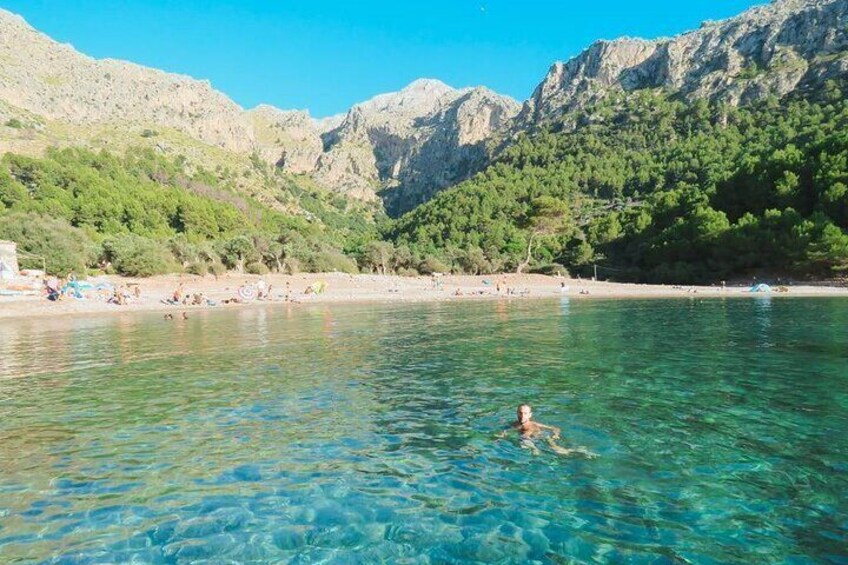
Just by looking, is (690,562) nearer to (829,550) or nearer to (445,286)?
(829,550)

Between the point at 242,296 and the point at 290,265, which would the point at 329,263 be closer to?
the point at 290,265

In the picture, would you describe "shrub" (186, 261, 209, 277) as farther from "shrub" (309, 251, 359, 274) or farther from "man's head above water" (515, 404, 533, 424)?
"man's head above water" (515, 404, 533, 424)

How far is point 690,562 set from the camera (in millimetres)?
6090

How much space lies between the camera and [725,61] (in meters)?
144

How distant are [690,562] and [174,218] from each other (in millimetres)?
100009

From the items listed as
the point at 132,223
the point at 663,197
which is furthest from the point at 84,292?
the point at 663,197

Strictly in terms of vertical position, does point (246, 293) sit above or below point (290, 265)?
below

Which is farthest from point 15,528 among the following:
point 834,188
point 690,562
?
point 834,188

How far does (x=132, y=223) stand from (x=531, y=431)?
86.5 metres

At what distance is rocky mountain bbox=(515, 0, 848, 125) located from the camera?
408 ft

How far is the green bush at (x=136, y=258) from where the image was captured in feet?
188

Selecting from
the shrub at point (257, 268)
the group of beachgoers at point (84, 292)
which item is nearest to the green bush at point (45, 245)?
the group of beachgoers at point (84, 292)

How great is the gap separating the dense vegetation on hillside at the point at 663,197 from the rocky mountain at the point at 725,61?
354 inches

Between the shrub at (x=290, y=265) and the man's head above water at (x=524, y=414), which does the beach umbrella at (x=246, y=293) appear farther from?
the man's head above water at (x=524, y=414)
